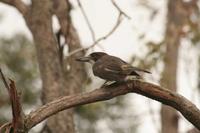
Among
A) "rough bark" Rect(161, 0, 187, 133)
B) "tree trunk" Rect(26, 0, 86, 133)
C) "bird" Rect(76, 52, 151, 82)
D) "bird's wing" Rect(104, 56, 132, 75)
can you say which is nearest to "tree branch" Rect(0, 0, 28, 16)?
"tree trunk" Rect(26, 0, 86, 133)

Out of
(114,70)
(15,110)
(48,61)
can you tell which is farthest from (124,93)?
(48,61)

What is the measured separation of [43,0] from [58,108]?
305 cm

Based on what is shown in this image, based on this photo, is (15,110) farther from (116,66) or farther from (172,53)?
(172,53)

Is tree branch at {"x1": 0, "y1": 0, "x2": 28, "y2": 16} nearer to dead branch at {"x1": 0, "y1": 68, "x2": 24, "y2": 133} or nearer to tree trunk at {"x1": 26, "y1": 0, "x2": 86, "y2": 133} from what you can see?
tree trunk at {"x1": 26, "y1": 0, "x2": 86, "y2": 133}

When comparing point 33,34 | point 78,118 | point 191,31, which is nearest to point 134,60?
point 191,31

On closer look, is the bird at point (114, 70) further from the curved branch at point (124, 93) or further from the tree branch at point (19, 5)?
the tree branch at point (19, 5)

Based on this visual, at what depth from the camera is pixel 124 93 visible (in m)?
5.48

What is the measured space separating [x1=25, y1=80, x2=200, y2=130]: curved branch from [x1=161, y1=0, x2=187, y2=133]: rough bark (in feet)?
17.7

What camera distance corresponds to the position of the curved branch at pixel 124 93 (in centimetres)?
511

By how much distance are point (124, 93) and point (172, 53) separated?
677cm

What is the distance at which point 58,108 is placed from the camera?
511 centimetres

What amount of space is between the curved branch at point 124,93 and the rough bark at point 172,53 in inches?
212

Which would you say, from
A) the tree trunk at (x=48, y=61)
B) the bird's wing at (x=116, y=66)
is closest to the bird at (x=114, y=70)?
the bird's wing at (x=116, y=66)

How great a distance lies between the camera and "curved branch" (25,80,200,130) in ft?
16.8
